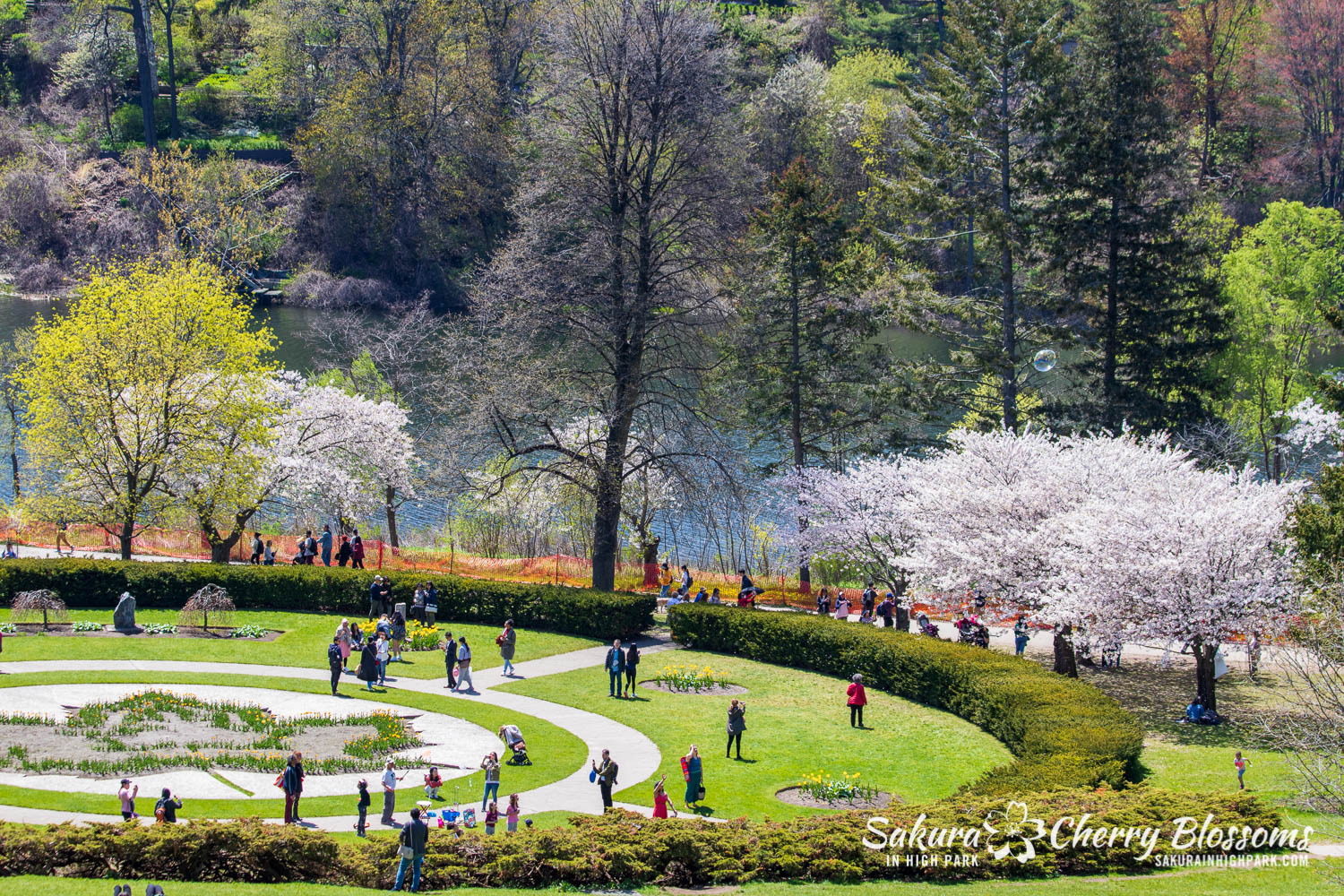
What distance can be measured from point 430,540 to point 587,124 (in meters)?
21.4

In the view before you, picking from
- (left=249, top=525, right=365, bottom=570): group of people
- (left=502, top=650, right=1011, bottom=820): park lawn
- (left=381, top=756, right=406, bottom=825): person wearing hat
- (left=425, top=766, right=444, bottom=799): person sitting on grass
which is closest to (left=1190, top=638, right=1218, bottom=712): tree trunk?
(left=502, top=650, right=1011, bottom=820): park lawn

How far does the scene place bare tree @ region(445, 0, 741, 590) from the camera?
1480 inches

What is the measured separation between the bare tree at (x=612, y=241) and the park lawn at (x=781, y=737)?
8774 millimetres

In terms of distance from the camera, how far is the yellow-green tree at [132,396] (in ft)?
123

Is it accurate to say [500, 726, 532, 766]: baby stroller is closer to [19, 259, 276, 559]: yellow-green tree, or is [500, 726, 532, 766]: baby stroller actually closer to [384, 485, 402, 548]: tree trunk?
[19, 259, 276, 559]: yellow-green tree

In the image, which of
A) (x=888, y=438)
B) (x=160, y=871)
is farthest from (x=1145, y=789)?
(x=888, y=438)

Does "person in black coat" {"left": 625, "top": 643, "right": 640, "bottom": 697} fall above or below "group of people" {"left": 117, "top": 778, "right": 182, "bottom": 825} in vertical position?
above

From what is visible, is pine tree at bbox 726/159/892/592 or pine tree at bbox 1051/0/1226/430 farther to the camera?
pine tree at bbox 1051/0/1226/430

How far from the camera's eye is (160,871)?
17.3m

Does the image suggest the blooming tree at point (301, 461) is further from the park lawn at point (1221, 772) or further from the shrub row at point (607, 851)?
the park lawn at point (1221, 772)

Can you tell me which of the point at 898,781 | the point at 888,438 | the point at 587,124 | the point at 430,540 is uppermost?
the point at 587,124

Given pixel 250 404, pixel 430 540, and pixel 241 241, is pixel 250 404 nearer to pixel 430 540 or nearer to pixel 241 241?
pixel 430 540

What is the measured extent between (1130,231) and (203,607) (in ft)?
115

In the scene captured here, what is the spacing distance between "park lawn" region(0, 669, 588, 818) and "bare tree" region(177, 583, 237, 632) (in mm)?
4483
